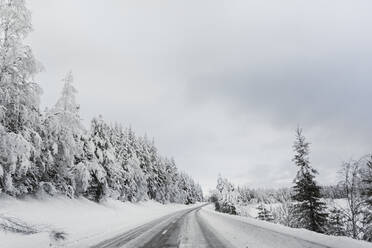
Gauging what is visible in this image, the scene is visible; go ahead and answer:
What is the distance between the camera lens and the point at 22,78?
17766mm

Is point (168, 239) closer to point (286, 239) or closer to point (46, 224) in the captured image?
point (286, 239)

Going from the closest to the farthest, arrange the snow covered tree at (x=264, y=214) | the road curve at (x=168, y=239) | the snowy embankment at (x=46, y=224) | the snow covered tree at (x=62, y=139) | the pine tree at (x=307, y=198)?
the road curve at (x=168, y=239), the snowy embankment at (x=46, y=224), the snow covered tree at (x=62, y=139), the pine tree at (x=307, y=198), the snow covered tree at (x=264, y=214)

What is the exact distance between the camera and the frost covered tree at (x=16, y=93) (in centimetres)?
1641

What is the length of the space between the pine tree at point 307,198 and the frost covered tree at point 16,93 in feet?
82.0

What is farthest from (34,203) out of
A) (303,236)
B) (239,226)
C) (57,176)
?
(303,236)

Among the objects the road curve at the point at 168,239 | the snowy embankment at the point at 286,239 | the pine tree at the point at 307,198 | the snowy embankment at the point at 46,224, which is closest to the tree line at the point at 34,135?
the snowy embankment at the point at 46,224

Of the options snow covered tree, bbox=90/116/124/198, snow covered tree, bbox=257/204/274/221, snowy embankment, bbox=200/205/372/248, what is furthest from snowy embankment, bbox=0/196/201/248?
snow covered tree, bbox=257/204/274/221

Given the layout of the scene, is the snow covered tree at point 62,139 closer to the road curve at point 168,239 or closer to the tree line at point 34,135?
the tree line at point 34,135

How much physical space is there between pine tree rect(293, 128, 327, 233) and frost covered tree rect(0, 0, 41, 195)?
984 inches

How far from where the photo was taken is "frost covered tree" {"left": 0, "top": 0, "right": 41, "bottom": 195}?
1641 cm

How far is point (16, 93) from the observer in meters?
17.4

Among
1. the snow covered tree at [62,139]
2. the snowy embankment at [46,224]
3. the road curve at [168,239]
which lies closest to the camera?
the road curve at [168,239]

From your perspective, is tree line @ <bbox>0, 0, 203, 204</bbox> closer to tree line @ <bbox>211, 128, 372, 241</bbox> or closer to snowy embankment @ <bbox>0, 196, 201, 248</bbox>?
snowy embankment @ <bbox>0, 196, 201, 248</bbox>

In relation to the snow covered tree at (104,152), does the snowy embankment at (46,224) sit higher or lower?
lower
